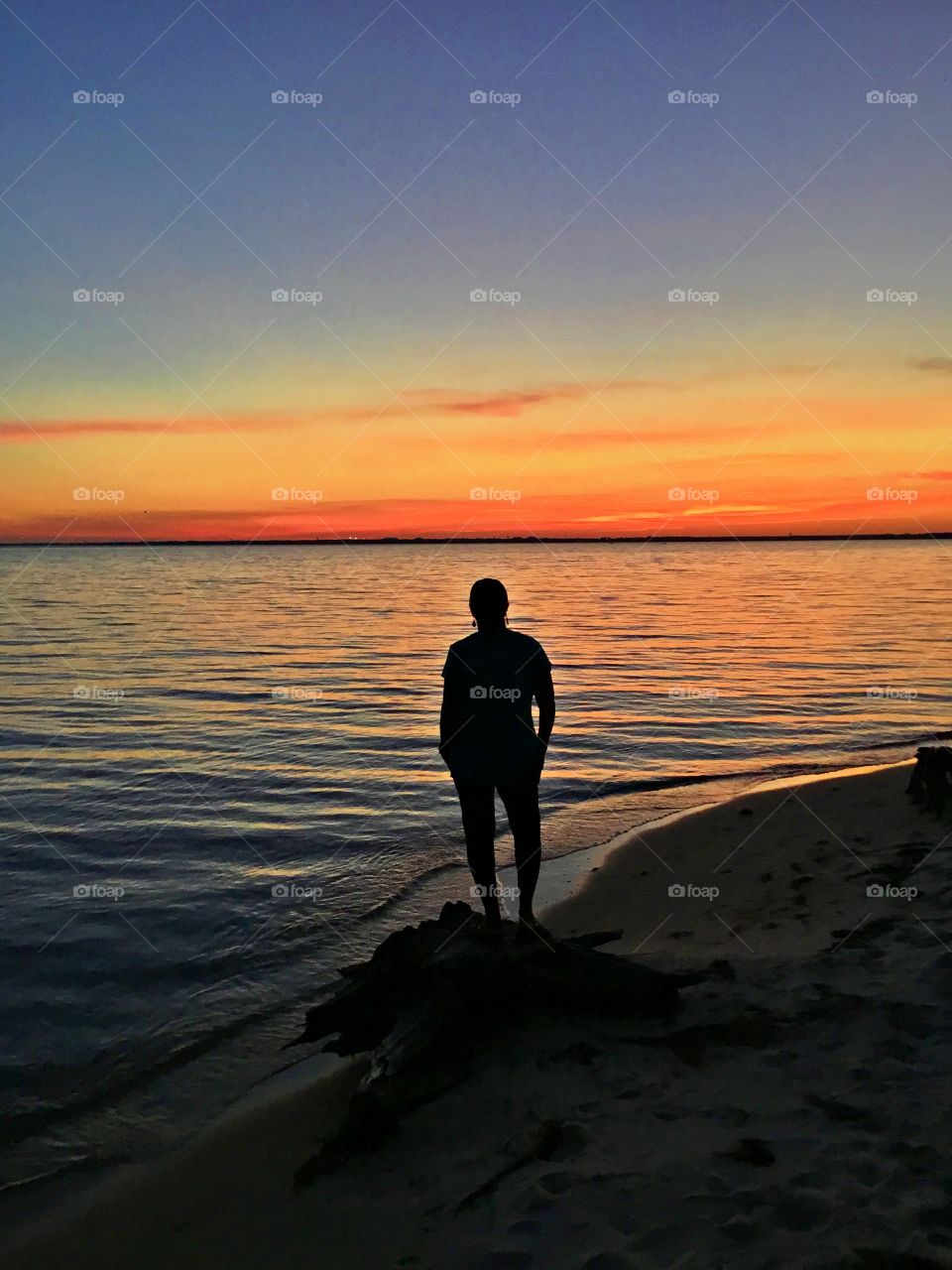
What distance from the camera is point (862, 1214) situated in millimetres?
3713

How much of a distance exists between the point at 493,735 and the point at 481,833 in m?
0.72

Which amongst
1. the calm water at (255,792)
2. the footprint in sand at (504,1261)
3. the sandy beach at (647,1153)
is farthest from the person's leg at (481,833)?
the footprint in sand at (504,1261)

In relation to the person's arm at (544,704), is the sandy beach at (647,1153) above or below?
below

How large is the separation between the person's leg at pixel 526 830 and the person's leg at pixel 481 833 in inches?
5.5

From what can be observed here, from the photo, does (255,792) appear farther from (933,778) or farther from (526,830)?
(933,778)

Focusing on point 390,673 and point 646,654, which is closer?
point 390,673

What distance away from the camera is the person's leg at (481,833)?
6172 millimetres

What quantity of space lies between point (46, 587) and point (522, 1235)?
76.7 m

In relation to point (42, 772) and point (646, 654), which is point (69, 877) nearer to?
point (42, 772)

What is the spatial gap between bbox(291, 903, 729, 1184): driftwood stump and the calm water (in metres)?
1.24

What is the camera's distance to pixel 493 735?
6.11 meters

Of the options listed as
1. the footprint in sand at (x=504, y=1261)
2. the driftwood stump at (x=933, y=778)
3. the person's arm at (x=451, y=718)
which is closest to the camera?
the footprint in sand at (x=504, y=1261)

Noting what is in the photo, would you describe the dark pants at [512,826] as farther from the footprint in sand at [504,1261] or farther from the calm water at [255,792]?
the footprint in sand at [504,1261]

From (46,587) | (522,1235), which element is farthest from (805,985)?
(46,587)
